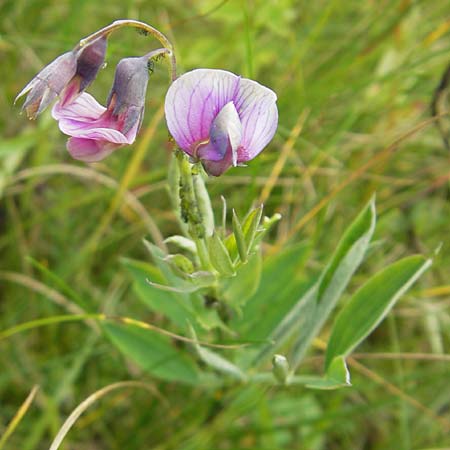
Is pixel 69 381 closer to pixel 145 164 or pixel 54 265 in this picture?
pixel 54 265

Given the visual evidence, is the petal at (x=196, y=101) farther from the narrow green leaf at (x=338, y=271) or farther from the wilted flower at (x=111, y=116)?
the narrow green leaf at (x=338, y=271)

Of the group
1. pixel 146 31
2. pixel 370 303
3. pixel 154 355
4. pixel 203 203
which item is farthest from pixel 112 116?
pixel 154 355

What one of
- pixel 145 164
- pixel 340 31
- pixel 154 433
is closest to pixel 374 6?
Result: pixel 340 31

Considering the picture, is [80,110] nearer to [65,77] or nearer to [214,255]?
[65,77]

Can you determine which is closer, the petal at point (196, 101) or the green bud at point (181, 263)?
the petal at point (196, 101)

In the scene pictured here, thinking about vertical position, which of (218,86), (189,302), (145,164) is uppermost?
(218,86)

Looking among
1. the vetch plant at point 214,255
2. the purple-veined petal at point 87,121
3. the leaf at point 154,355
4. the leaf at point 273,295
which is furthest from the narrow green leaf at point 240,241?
the leaf at point 154,355

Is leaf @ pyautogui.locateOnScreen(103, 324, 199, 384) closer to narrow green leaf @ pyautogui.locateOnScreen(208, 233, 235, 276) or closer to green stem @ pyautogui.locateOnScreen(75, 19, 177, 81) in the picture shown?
narrow green leaf @ pyautogui.locateOnScreen(208, 233, 235, 276)
